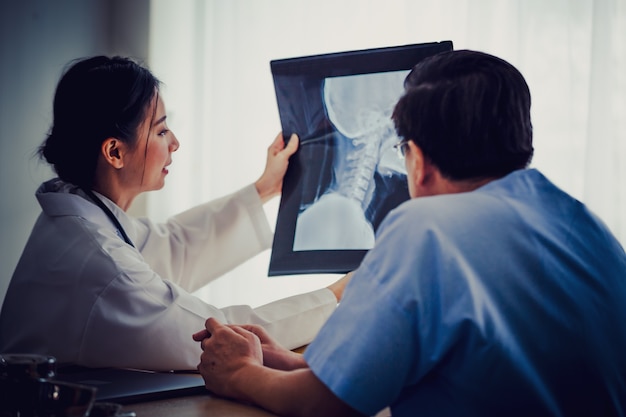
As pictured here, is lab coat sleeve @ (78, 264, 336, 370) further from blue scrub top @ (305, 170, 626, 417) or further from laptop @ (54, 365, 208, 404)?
blue scrub top @ (305, 170, 626, 417)

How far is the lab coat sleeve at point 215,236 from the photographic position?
6.93 feet

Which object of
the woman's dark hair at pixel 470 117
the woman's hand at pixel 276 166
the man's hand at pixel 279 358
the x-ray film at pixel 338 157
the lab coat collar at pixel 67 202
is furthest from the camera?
the woman's hand at pixel 276 166

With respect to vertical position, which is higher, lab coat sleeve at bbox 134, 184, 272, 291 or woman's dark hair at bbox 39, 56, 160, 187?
woman's dark hair at bbox 39, 56, 160, 187

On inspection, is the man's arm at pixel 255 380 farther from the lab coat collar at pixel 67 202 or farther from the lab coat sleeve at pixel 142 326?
the lab coat collar at pixel 67 202

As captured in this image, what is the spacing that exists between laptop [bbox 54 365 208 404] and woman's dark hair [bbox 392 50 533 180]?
0.55 meters

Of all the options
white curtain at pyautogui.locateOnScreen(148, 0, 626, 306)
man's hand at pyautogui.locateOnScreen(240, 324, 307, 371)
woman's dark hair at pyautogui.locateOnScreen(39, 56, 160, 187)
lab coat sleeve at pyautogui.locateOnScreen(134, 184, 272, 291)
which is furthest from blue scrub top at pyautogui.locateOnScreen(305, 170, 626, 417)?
white curtain at pyautogui.locateOnScreen(148, 0, 626, 306)

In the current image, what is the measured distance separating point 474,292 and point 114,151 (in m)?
1.16

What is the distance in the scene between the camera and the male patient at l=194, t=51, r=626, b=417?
0.89 m

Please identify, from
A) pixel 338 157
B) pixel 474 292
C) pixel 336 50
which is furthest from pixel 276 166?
pixel 474 292

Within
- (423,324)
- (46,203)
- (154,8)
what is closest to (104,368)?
(46,203)

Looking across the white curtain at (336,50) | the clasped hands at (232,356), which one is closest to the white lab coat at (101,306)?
the clasped hands at (232,356)

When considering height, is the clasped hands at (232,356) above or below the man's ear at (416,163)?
below

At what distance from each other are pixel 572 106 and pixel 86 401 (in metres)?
1.90

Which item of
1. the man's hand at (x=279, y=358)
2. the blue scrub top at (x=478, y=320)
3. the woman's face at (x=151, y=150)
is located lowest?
the man's hand at (x=279, y=358)
